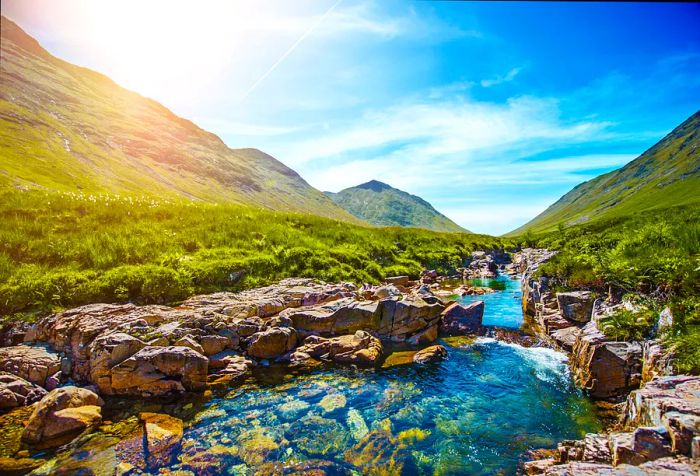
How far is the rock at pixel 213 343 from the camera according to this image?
15.2 m

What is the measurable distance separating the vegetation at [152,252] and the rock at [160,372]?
6.41 meters

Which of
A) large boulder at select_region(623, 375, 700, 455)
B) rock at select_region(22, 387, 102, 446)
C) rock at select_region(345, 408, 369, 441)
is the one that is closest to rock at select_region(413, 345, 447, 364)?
rock at select_region(345, 408, 369, 441)

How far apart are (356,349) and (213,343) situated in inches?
276

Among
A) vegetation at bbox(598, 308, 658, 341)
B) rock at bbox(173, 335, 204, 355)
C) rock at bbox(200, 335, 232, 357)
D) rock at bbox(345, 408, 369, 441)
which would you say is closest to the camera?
rock at bbox(345, 408, 369, 441)

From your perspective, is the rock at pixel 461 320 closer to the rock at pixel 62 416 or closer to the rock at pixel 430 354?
the rock at pixel 430 354

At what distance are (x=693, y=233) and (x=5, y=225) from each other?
3864 cm

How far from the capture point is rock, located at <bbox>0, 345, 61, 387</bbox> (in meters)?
12.6

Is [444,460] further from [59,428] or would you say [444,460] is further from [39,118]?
[39,118]

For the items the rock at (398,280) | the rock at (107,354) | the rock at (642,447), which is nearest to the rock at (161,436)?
the rock at (107,354)

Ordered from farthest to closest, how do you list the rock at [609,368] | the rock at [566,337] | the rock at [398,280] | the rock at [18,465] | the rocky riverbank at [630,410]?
the rock at [398,280] → the rock at [566,337] → the rock at [609,368] → the rock at [18,465] → the rocky riverbank at [630,410]

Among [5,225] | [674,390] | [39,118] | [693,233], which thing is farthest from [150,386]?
[39,118]

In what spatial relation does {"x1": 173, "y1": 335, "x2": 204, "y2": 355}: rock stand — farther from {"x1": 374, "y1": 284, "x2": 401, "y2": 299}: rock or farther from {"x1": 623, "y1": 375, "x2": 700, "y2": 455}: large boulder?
{"x1": 623, "y1": 375, "x2": 700, "y2": 455}: large boulder

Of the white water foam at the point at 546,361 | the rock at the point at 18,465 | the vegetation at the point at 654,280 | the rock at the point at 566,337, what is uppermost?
the vegetation at the point at 654,280

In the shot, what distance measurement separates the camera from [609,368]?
11875mm
